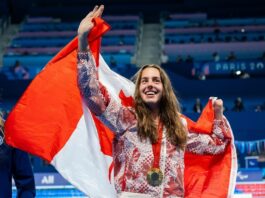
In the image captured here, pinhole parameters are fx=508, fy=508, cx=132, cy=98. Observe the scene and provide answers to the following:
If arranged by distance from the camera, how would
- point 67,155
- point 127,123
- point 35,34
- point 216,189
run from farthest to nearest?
1. point 35,34
2. point 67,155
3. point 216,189
4. point 127,123

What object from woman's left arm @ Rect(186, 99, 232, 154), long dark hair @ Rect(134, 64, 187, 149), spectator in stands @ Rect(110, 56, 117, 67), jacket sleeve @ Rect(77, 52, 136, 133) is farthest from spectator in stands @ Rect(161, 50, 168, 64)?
jacket sleeve @ Rect(77, 52, 136, 133)

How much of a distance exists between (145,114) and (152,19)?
22.1m

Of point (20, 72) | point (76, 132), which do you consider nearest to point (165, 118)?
point (76, 132)

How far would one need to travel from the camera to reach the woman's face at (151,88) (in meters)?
2.53

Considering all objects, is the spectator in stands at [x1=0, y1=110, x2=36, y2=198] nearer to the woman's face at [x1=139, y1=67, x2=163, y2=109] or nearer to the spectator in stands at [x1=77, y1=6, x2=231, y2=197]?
the spectator in stands at [x1=77, y1=6, x2=231, y2=197]

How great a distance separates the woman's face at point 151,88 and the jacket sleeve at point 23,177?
27.4 inches

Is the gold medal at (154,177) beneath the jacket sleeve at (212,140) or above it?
beneath

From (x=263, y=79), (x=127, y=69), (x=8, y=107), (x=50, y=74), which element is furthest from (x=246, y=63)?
(x=50, y=74)

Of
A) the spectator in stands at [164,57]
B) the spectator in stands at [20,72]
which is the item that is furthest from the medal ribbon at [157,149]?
the spectator in stands at [164,57]

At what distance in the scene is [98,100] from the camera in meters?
2.46

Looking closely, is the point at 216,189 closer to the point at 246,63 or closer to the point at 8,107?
the point at 8,107

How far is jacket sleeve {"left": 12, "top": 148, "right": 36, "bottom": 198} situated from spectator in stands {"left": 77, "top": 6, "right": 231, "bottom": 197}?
46 cm

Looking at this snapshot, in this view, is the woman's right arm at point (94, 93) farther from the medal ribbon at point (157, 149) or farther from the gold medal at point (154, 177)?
A: the gold medal at point (154, 177)

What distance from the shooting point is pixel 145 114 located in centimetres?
251
